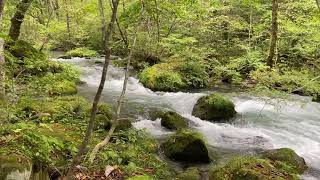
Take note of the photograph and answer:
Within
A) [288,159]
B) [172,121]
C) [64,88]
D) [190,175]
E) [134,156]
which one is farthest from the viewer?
[64,88]

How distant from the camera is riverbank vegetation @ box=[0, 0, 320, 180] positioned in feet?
17.5

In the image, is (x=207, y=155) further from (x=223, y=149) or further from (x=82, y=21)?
(x=82, y=21)

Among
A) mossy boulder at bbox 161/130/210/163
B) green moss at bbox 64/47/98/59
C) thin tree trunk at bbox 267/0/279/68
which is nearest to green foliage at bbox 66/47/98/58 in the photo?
green moss at bbox 64/47/98/59

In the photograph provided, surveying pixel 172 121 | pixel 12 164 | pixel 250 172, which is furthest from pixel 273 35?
pixel 12 164

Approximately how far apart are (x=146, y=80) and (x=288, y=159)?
30.6ft

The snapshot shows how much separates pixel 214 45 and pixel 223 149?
42.8 ft

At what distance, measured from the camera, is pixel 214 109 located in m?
11.7

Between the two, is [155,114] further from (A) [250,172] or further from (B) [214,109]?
(A) [250,172]

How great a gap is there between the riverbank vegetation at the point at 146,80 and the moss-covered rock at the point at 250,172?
2 centimetres

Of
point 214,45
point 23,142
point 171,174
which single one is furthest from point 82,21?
point 23,142

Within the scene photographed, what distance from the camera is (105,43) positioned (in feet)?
13.1

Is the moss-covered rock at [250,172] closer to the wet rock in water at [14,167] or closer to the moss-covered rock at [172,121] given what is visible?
the moss-covered rock at [172,121]

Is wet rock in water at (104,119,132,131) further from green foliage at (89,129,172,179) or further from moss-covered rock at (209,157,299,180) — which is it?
moss-covered rock at (209,157,299,180)

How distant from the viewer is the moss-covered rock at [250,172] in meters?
6.77
